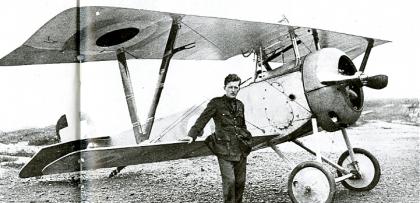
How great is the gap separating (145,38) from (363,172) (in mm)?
1566

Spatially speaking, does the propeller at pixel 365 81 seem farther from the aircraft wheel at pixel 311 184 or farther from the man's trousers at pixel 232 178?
the man's trousers at pixel 232 178

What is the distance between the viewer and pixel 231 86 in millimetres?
2494

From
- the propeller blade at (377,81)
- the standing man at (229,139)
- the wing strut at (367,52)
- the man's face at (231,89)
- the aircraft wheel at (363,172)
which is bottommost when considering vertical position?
the aircraft wheel at (363,172)

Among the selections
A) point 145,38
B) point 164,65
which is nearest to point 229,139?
point 164,65

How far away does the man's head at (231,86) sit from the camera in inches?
97.7

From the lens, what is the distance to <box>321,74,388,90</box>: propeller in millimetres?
2369

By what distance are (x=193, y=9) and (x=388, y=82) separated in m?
1.10

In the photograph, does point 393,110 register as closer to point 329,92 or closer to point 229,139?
point 329,92

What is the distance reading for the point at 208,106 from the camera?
8.09 feet

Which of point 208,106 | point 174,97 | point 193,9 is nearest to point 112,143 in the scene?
point 174,97

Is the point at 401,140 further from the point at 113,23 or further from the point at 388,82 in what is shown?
the point at 113,23

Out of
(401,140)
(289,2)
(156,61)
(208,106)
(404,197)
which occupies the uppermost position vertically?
(289,2)

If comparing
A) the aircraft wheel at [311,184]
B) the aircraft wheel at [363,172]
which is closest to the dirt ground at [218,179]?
the aircraft wheel at [363,172]

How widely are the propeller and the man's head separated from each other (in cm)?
48
